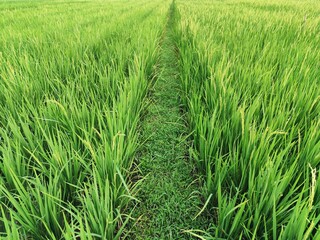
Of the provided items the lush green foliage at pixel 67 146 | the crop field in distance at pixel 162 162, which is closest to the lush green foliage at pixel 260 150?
the crop field in distance at pixel 162 162

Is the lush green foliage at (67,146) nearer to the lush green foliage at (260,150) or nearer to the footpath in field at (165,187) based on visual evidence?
the footpath in field at (165,187)

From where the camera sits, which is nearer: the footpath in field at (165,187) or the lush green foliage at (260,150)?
the lush green foliage at (260,150)

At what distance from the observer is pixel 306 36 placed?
216cm

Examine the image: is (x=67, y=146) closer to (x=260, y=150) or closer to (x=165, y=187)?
(x=165, y=187)

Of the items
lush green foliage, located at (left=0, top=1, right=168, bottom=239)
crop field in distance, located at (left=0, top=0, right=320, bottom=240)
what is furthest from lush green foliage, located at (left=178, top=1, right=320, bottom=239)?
lush green foliage, located at (left=0, top=1, right=168, bottom=239)

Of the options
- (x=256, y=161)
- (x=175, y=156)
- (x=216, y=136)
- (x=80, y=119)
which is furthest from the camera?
(x=175, y=156)

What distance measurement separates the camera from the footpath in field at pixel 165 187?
0.78 metres

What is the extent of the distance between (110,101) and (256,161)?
856 mm

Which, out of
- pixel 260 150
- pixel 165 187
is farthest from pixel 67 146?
pixel 260 150

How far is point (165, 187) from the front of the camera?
3.09 feet

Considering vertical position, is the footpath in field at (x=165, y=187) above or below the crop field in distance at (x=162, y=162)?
below

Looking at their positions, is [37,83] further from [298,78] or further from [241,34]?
[241,34]

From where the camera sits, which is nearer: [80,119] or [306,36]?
[80,119]

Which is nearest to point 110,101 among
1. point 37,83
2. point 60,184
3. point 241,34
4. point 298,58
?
point 37,83
